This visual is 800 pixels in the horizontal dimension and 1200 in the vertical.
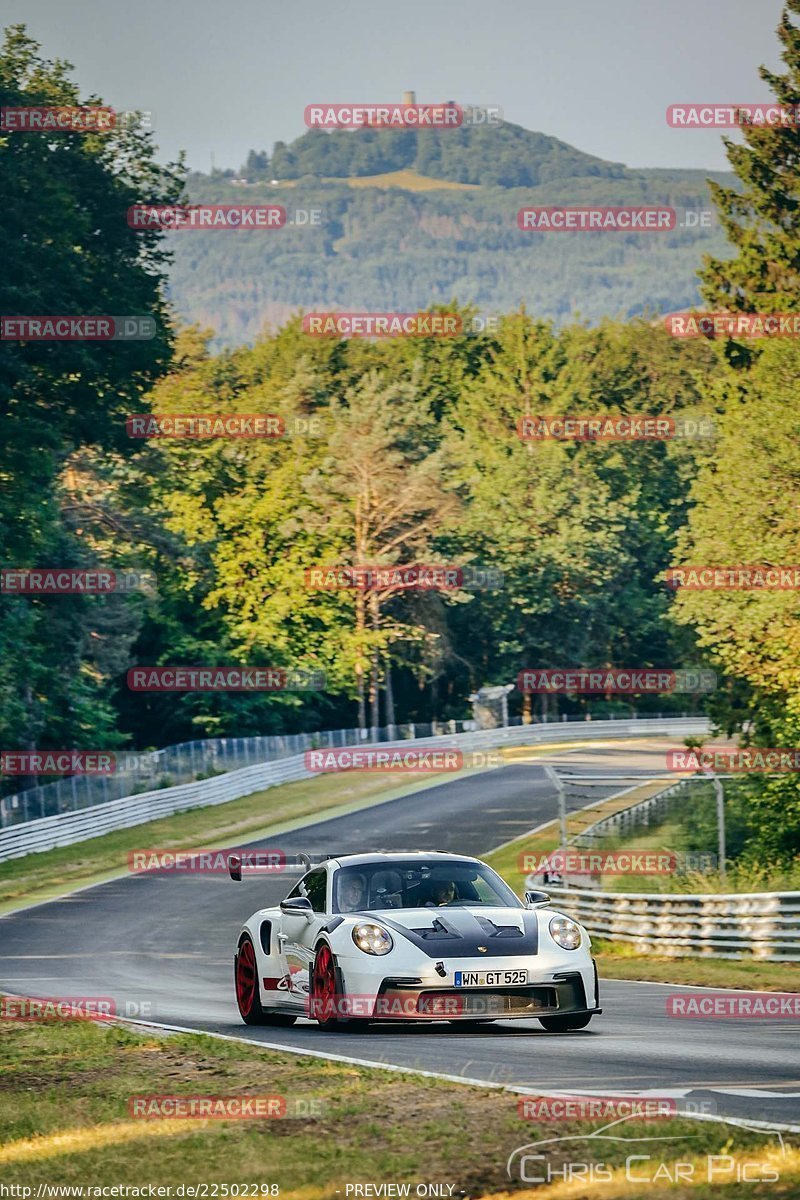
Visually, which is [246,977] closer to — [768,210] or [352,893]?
[352,893]

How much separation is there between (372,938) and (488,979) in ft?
3.04

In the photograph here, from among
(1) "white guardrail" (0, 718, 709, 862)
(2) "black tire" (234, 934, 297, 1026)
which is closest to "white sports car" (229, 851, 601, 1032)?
(2) "black tire" (234, 934, 297, 1026)

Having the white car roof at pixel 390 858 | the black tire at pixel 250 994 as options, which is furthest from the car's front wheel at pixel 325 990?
the black tire at pixel 250 994

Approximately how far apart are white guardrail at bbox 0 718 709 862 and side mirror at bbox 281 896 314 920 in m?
32.6

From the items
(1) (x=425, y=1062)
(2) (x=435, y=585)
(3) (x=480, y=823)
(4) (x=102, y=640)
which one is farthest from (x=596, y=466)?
(1) (x=425, y=1062)

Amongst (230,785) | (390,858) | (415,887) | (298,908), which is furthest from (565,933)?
(230,785)

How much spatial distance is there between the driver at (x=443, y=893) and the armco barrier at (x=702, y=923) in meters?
9.93

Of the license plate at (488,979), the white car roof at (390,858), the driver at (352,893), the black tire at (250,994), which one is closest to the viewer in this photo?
the license plate at (488,979)

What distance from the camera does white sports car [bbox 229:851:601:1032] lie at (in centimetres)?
1259

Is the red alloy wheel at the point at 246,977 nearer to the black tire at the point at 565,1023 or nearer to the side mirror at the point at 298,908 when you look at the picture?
the side mirror at the point at 298,908

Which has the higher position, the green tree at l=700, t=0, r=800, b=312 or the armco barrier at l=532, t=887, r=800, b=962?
the green tree at l=700, t=0, r=800, b=312

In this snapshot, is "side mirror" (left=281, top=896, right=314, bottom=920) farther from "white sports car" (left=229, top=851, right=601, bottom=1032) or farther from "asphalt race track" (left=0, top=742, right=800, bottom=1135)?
"asphalt race track" (left=0, top=742, right=800, bottom=1135)

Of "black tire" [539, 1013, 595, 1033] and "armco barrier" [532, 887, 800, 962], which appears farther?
"armco barrier" [532, 887, 800, 962]

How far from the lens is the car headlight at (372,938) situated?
1277cm
